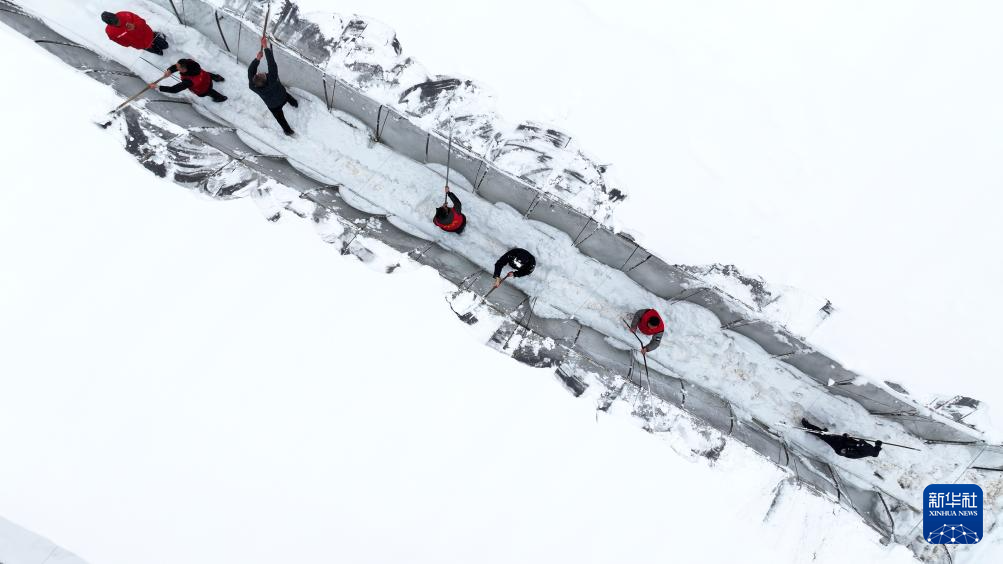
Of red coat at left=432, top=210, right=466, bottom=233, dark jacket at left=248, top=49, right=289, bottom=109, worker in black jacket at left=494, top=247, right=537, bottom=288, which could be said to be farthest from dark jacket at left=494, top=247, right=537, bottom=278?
dark jacket at left=248, top=49, right=289, bottom=109

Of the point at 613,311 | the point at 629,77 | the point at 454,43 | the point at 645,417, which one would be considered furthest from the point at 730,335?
the point at 454,43

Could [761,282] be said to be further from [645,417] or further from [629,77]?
[629,77]

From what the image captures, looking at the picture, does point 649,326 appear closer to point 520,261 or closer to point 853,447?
point 520,261

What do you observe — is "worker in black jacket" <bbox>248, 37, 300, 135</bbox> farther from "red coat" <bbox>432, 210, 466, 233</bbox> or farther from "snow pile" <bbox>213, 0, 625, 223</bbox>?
"red coat" <bbox>432, 210, 466, 233</bbox>

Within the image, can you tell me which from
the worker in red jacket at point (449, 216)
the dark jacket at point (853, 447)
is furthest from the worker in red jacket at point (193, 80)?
the dark jacket at point (853, 447)

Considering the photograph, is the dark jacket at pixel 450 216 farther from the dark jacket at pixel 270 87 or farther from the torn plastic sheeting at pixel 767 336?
the torn plastic sheeting at pixel 767 336

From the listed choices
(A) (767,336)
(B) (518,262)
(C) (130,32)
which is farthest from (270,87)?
(A) (767,336)
